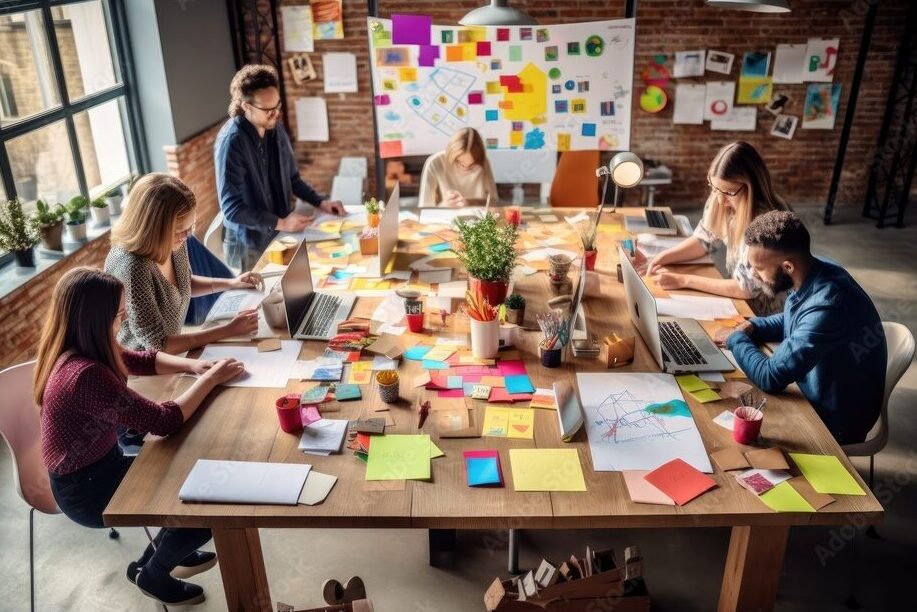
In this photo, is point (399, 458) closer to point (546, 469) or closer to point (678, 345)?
point (546, 469)

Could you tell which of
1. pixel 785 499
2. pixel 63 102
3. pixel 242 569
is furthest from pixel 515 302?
pixel 63 102

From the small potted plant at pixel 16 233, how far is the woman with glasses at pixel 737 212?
3.27 m

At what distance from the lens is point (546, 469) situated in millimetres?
2057

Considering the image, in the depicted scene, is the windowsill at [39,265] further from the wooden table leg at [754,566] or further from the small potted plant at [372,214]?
the wooden table leg at [754,566]

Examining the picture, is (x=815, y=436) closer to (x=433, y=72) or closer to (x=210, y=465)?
(x=210, y=465)

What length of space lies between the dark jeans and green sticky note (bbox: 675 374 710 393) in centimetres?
169

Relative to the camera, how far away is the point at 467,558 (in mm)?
2824

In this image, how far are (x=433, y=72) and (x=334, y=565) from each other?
→ 383 centimetres

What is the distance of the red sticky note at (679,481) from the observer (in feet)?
6.42

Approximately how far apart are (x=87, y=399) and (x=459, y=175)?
2.71 m

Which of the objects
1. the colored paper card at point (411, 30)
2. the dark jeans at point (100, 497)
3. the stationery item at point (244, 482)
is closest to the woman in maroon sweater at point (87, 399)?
the dark jeans at point (100, 497)

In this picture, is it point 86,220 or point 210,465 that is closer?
point 210,465

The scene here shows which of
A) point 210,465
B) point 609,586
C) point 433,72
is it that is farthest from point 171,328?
point 433,72

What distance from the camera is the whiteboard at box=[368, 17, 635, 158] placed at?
5332 mm
